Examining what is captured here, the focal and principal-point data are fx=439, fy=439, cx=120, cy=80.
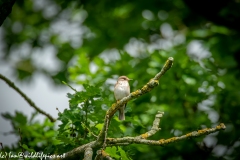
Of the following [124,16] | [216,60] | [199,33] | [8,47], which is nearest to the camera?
[216,60]

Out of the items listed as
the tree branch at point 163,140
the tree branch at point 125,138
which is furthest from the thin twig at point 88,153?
the tree branch at point 163,140

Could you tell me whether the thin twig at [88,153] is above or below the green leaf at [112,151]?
below

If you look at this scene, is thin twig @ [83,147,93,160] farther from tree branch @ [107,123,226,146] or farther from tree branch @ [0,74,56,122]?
tree branch @ [0,74,56,122]

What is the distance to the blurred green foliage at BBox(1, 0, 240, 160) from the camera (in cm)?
390

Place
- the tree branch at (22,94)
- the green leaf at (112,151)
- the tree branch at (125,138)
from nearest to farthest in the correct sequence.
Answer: the tree branch at (125,138), the green leaf at (112,151), the tree branch at (22,94)

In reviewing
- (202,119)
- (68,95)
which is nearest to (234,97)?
(202,119)

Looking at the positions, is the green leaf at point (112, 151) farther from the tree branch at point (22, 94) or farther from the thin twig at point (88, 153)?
the tree branch at point (22, 94)

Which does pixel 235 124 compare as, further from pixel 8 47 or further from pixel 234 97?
pixel 8 47

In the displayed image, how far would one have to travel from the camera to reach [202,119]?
566 cm

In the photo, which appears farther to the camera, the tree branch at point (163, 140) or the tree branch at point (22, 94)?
the tree branch at point (22, 94)

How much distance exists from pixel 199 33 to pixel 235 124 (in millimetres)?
2521

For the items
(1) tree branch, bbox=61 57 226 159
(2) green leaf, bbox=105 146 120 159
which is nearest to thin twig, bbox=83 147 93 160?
(1) tree branch, bbox=61 57 226 159

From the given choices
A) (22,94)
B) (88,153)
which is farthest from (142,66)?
(88,153)

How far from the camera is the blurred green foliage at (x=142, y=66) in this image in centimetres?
390
